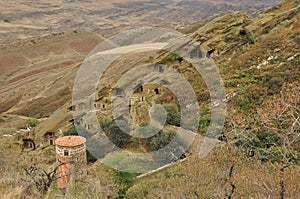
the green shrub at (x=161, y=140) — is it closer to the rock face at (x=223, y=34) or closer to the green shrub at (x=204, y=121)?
the green shrub at (x=204, y=121)

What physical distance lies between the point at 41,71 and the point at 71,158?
5305cm

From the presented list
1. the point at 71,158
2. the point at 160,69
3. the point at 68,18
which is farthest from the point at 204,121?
the point at 68,18

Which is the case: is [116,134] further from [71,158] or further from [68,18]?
[68,18]

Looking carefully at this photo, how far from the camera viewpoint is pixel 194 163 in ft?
46.4

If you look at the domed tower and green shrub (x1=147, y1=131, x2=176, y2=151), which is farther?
green shrub (x1=147, y1=131, x2=176, y2=151)

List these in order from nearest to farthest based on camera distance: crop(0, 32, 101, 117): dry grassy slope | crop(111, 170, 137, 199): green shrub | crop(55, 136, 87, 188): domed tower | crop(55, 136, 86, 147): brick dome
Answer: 1. crop(111, 170, 137, 199): green shrub
2. crop(55, 136, 87, 188): domed tower
3. crop(55, 136, 86, 147): brick dome
4. crop(0, 32, 101, 117): dry grassy slope

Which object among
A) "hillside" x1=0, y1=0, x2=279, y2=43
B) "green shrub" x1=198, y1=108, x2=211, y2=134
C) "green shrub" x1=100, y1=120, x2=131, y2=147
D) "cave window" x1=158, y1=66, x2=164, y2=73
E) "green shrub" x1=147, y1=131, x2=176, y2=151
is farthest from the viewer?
"hillside" x1=0, y1=0, x2=279, y2=43

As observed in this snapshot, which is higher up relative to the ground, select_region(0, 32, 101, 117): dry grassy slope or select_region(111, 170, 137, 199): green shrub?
select_region(111, 170, 137, 199): green shrub

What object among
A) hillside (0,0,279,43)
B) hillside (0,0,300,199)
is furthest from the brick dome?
hillside (0,0,279,43)

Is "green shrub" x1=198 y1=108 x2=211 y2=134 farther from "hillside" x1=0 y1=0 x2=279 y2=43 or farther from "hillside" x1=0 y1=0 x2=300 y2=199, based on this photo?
"hillside" x1=0 y1=0 x2=279 y2=43

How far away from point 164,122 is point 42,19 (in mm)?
139987

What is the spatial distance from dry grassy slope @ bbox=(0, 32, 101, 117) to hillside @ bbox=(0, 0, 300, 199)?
4.17m

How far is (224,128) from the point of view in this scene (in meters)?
18.0

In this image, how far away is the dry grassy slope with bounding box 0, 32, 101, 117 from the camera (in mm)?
46281
